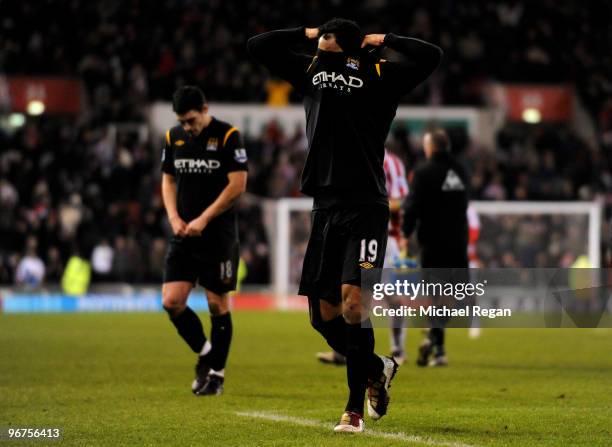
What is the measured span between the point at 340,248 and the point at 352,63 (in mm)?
1076

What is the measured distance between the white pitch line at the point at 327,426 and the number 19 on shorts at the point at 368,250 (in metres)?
0.99

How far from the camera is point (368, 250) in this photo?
23.7 ft

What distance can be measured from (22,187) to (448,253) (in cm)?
1439

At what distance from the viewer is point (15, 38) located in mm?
28859

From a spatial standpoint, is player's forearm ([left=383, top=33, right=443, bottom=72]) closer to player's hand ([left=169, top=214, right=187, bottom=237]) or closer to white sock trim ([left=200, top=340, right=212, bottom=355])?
player's hand ([left=169, top=214, right=187, bottom=237])

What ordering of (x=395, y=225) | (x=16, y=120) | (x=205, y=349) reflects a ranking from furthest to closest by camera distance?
(x=16, y=120) → (x=395, y=225) → (x=205, y=349)

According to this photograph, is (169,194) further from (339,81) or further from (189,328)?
(339,81)

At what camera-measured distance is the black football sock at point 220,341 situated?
963 cm

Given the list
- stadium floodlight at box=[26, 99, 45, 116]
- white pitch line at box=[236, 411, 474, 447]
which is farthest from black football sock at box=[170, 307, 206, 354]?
stadium floodlight at box=[26, 99, 45, 116]

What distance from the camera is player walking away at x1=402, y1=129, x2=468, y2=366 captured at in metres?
12.0

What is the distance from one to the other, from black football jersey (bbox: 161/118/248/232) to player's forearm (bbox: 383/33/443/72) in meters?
2.49

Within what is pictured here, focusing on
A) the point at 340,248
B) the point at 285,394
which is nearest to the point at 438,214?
the point at 285,394

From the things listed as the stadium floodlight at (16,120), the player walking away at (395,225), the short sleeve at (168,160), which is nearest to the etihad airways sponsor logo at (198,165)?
the short sleeve at (168,160)

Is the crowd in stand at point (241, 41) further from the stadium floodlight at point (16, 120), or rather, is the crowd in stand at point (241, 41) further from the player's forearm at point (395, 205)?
the player's forearm at point (395, 205)
